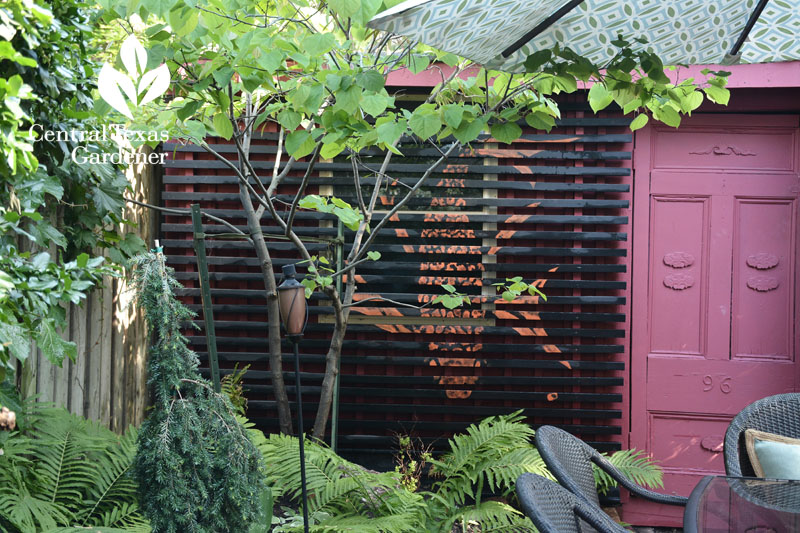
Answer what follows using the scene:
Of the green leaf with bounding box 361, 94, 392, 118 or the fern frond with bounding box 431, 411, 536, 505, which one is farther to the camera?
the fern frond with bounding box 431, 411, 536, 505

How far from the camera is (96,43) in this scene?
366 centimetres

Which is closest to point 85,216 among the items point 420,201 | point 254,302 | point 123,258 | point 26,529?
point 123,258

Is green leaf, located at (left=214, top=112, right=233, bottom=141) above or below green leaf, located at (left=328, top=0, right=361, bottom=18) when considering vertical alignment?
below

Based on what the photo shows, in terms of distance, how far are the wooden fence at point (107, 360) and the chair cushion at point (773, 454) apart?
9.92ft

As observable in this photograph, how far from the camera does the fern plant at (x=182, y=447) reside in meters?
2.54

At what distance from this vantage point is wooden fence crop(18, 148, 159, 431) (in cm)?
324

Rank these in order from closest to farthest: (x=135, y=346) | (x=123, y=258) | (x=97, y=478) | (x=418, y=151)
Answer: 1. (x=97, y=478)
2. (x=123, y=258)
3. (x=135, y=346)
4. (x=418, y=151)

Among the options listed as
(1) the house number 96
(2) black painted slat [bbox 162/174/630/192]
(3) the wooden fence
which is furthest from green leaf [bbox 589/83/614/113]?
(1) the house number 96

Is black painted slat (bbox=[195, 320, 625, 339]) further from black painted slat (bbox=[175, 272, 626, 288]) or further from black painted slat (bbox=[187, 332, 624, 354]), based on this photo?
black painted slat (bbox=[175, 272, 626, 288])

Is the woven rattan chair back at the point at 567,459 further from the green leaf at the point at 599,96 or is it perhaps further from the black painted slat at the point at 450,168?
the black painted slat at the point at 450,168

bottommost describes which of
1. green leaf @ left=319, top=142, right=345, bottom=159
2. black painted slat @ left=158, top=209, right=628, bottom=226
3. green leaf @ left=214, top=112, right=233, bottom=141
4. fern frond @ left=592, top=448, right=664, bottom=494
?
fern frond @ left=592, top=448, right=664, bottom=494

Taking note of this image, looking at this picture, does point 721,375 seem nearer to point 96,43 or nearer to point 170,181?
point 170,181

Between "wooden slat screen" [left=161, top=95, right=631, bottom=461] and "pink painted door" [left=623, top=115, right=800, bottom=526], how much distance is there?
0.26m

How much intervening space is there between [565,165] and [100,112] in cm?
330
